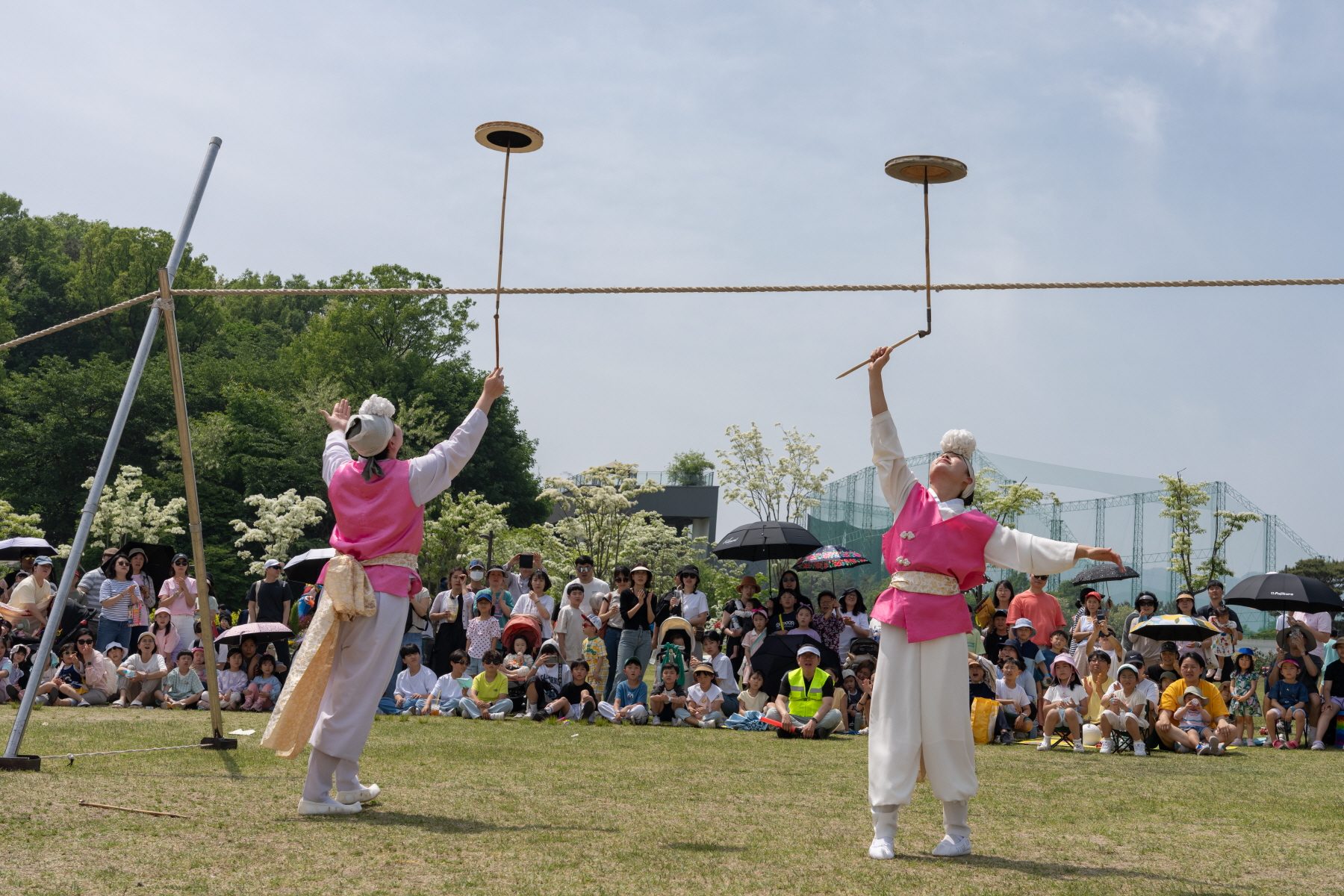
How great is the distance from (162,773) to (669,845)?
3.02 meters

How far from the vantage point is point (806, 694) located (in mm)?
10281

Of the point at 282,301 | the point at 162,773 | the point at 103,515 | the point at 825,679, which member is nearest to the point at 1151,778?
the point at 825,679

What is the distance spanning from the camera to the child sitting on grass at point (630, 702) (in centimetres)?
1108

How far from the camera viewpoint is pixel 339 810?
4938mm

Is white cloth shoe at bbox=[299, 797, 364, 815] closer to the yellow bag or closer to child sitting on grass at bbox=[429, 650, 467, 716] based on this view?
child sitting on grass at bbox=[429, 650, 467, 716]

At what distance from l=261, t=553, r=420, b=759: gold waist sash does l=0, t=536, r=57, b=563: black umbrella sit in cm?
1081

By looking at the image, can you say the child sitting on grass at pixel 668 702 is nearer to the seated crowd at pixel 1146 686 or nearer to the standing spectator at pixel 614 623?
the standing spectator at pixel 614 623

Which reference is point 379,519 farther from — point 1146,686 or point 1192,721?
point 1192,721

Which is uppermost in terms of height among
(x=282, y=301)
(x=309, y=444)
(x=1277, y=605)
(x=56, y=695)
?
(x=282, y=301)

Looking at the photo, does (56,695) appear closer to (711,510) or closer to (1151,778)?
(1151,778)

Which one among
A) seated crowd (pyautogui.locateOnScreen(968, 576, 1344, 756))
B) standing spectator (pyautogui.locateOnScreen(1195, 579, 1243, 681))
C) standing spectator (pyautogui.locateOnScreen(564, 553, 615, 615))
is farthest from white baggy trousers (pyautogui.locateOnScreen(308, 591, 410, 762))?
standing spectator (pyautogui.locateOnScreen(1195, 579, 1243, 681))

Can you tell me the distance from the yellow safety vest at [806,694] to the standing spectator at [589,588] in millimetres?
2895

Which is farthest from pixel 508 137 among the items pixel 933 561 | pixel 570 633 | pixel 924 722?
Answer: pixel 570 633

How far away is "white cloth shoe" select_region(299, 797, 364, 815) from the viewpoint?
492 centimetres
